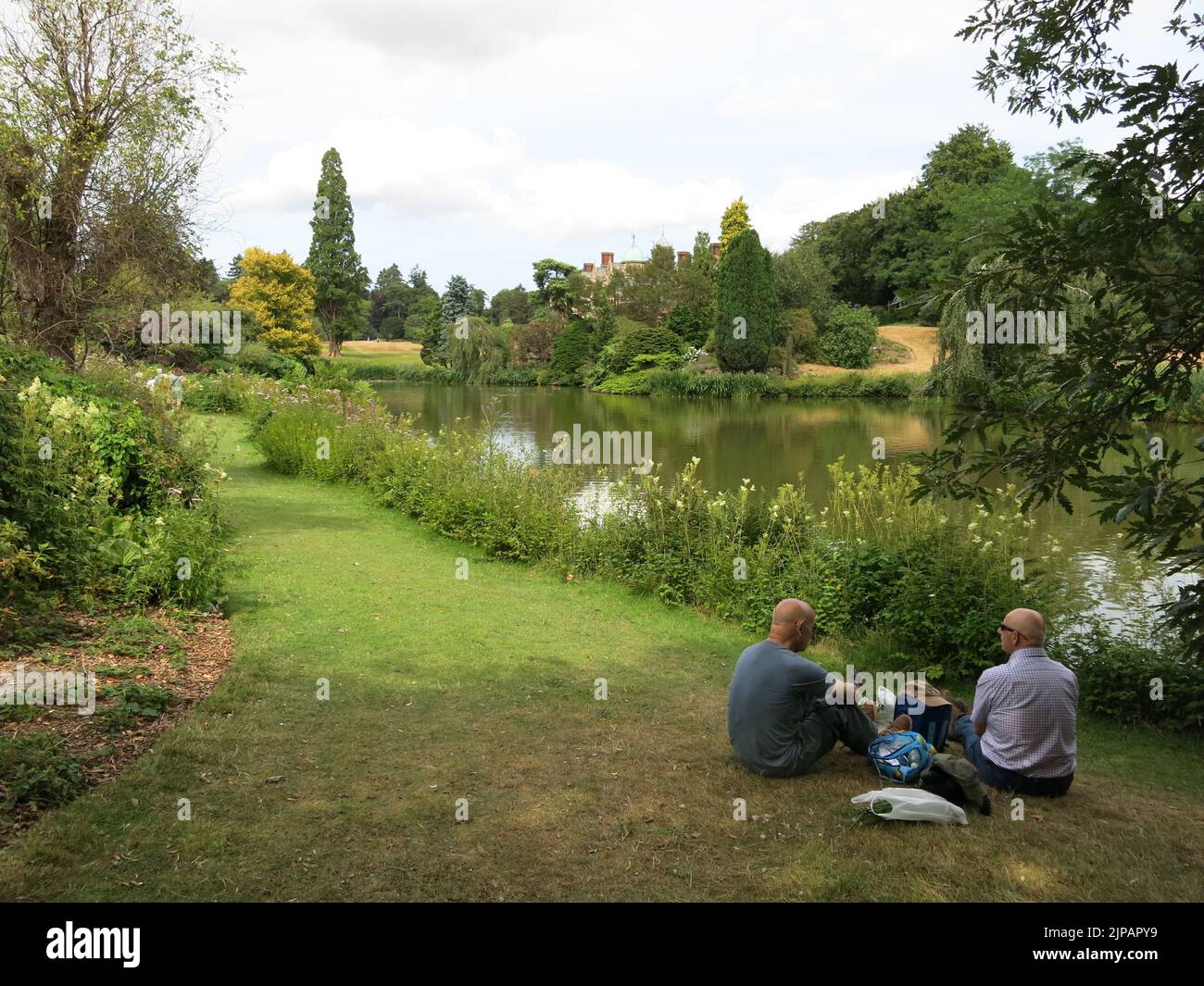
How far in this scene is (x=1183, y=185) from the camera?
3533 mm

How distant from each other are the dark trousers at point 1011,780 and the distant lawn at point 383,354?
65894 millimetres

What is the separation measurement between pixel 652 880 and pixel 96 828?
2482 millimetres

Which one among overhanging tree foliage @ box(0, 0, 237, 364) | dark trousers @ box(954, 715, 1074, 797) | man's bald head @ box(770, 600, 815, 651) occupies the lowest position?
dark trousers @ box(954, 715, 1074, 797)

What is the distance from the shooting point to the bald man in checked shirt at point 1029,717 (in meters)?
4.88

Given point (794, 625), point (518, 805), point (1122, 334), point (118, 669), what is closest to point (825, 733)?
point (794, 625)

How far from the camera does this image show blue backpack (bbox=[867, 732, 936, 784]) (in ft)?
15.8

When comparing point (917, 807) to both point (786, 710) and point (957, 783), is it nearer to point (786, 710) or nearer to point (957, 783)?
point (957, 783)

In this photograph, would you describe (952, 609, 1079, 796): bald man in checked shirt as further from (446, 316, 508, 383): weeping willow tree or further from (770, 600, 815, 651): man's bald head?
(446, 316, 508, 383): weeping willow tree

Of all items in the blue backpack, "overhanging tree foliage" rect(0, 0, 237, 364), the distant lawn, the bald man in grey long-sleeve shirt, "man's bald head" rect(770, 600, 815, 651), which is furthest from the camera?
the distant lawn

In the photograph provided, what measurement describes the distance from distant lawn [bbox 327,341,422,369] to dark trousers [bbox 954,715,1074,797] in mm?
65894

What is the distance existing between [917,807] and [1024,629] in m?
1.32

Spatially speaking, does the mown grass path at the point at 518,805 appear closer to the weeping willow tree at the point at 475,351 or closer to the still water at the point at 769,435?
the still water at the point at 769,435

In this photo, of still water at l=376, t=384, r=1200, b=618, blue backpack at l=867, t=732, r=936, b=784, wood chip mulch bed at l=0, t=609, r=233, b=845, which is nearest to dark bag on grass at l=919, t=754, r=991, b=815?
blue backpack at l=867, t=732, r=936, b=784
